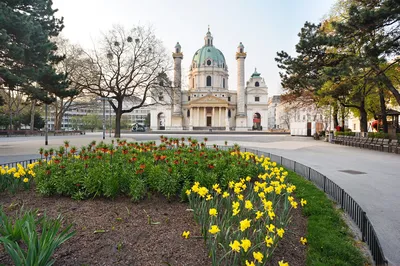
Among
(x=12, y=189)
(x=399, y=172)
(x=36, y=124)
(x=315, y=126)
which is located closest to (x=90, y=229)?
(x=12, y=189)

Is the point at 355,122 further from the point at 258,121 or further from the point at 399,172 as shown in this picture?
the point at 399,172

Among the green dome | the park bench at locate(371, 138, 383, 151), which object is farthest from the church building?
the park bench at locate(371, 138, 383, 151)

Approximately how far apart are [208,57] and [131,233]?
86.1m

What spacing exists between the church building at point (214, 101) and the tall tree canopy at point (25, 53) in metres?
58.4

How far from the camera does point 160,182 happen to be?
5.38m

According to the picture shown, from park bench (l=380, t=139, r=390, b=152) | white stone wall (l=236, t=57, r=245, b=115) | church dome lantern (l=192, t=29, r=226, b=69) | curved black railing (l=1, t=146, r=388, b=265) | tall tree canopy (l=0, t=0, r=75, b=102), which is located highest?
church dome lantern (l=192, t=29, r=226, b=69)

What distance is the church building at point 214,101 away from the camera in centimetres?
7825

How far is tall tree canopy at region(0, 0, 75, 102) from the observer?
496 inches

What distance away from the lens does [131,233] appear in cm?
392

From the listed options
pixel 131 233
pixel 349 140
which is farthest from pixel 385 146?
pixel 131 233

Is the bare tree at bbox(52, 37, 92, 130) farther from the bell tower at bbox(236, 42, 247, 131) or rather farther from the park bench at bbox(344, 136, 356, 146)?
the bell tower at bbox(236, 42, 247, 131)

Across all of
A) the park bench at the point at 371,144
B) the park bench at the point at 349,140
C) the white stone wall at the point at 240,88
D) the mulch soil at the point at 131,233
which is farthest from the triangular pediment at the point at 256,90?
the mulch soil at the point at 131,233

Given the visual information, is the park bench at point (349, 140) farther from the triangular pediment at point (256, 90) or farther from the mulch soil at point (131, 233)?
the triangular pediment at point (256, 90)

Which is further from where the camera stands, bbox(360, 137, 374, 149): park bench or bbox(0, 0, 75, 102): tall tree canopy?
bbox(360, 137, 374, 149): park bench
